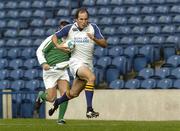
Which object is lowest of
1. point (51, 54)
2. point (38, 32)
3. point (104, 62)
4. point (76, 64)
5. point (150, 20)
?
point (76, 64)

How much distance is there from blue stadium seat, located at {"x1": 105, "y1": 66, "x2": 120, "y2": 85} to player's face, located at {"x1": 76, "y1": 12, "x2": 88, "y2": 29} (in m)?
9.33

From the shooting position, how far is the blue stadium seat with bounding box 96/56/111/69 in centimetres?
2058

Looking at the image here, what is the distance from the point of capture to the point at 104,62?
20.7 m

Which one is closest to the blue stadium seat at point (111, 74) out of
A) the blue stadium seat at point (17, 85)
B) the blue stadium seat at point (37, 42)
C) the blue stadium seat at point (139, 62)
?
the blue stadium seat at point (139, 62)

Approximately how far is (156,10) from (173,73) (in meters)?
4.79

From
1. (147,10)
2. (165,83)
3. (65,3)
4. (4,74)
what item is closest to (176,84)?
(165,83)

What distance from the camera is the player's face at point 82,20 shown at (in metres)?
10.9

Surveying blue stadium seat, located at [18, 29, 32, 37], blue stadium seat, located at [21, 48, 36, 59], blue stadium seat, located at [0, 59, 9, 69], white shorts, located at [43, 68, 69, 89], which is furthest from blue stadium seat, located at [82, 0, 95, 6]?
white shorts, located at [43, 68, 69, 89]

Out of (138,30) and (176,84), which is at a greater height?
(138,30)

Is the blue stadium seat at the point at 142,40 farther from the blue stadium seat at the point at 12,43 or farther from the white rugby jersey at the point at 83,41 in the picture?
the white rugby jersey at the point at 83,41

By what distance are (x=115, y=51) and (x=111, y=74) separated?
1024 millimetres

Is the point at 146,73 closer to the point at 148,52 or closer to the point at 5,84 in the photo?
the point at 148,52

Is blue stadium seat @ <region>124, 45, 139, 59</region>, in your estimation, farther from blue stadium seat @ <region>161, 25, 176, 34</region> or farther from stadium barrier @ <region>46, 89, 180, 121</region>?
stadium barrier @ <region>46, 89, 180, 121</region>

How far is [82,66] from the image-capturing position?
36.3ft
